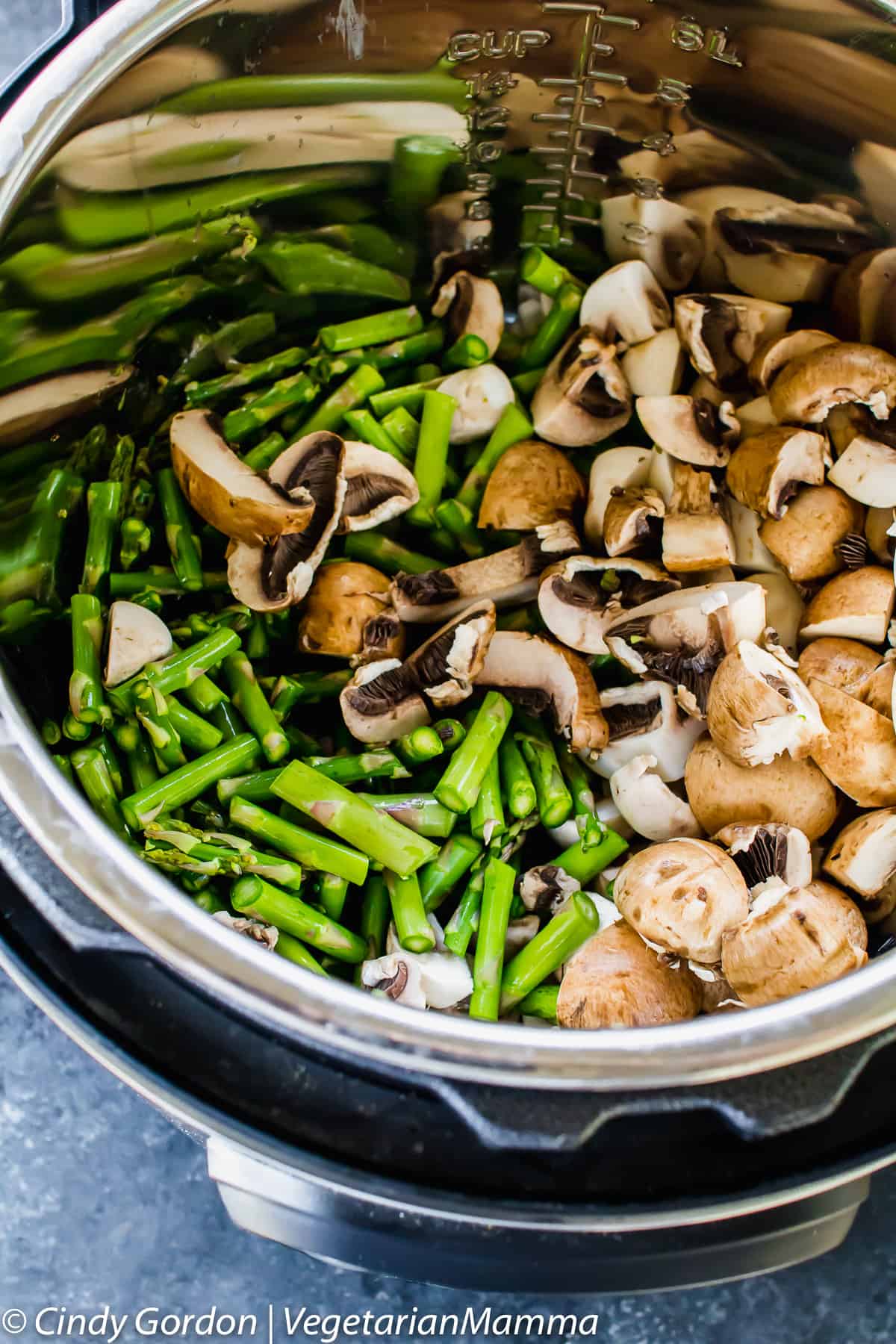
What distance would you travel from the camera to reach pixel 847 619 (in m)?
1.02

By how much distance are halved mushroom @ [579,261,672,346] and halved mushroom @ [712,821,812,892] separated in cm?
60

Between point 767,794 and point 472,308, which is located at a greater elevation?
point 472,308

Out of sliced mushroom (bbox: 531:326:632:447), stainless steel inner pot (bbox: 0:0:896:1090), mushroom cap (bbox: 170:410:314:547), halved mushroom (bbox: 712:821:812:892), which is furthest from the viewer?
sliced mushroom (bbox: 531:326:632:447)

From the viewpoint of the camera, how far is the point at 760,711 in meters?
0.92

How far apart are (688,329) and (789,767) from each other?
0.51 meters

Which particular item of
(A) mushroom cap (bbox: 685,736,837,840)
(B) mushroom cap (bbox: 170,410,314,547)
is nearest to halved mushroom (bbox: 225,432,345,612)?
(B) mushroom cap (bbox: 170,410,314,547)

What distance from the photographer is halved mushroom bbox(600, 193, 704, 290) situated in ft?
3.87

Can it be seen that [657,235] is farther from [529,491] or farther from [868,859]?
[868,859]

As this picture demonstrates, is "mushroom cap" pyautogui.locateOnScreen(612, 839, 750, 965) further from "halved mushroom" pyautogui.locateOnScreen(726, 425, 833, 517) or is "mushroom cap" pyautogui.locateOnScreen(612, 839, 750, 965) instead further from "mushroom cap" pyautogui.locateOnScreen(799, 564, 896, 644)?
"halved mushroom" pyautogui.locateOnScreen(726, 425, 833, 517)

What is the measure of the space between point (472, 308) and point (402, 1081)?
90 cm

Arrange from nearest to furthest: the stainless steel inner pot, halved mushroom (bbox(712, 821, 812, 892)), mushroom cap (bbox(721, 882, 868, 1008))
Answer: the stainless steel inner pot → mushroom cap (bbox(721, 882, 868, 1008)) → halved mushroom (bbox(712, 821, 812, 892))

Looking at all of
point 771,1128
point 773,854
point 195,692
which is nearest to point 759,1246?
point 771,1128

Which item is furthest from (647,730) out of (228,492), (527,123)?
(527,123)

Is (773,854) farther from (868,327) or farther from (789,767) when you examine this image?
(868,327)
